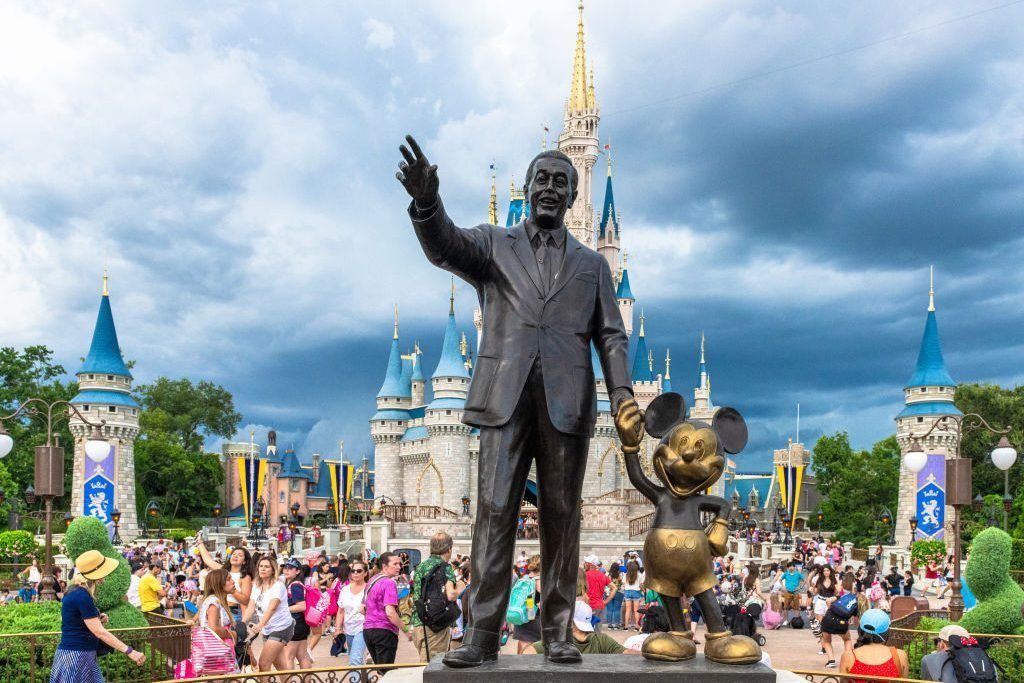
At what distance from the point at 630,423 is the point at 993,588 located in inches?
234

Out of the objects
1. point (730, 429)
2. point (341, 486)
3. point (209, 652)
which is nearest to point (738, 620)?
point (209, 652)

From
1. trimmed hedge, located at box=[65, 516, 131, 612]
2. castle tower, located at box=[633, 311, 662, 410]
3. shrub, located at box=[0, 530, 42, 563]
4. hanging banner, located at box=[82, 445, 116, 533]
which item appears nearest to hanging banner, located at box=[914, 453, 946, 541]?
castle tower, located at box=[633, 311, 662, 410]

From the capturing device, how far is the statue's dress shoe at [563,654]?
12.7 feet

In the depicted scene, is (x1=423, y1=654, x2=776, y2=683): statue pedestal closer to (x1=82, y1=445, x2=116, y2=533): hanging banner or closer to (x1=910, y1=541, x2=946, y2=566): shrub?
(x1=910, y1=541, x2=946, y2=566): shrub

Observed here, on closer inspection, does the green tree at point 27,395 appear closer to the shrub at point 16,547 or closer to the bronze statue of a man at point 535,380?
the shrub at point 16,547

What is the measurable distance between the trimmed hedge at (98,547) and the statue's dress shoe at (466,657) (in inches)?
206

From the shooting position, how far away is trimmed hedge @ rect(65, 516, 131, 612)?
7.98 m

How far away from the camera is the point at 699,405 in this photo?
69.9 m

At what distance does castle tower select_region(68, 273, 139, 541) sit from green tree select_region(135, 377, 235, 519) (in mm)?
6432

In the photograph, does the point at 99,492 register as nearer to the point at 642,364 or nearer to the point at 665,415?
the point at 642,364

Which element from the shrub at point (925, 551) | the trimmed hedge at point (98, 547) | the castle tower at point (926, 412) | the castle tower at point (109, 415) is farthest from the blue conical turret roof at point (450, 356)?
the trimmed hedge at point (98, 547)

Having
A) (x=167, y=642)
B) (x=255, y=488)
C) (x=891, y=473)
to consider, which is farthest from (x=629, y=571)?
(x=891, y=473)

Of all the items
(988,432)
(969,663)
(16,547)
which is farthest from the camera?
(988,432)

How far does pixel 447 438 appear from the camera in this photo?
173 feet
